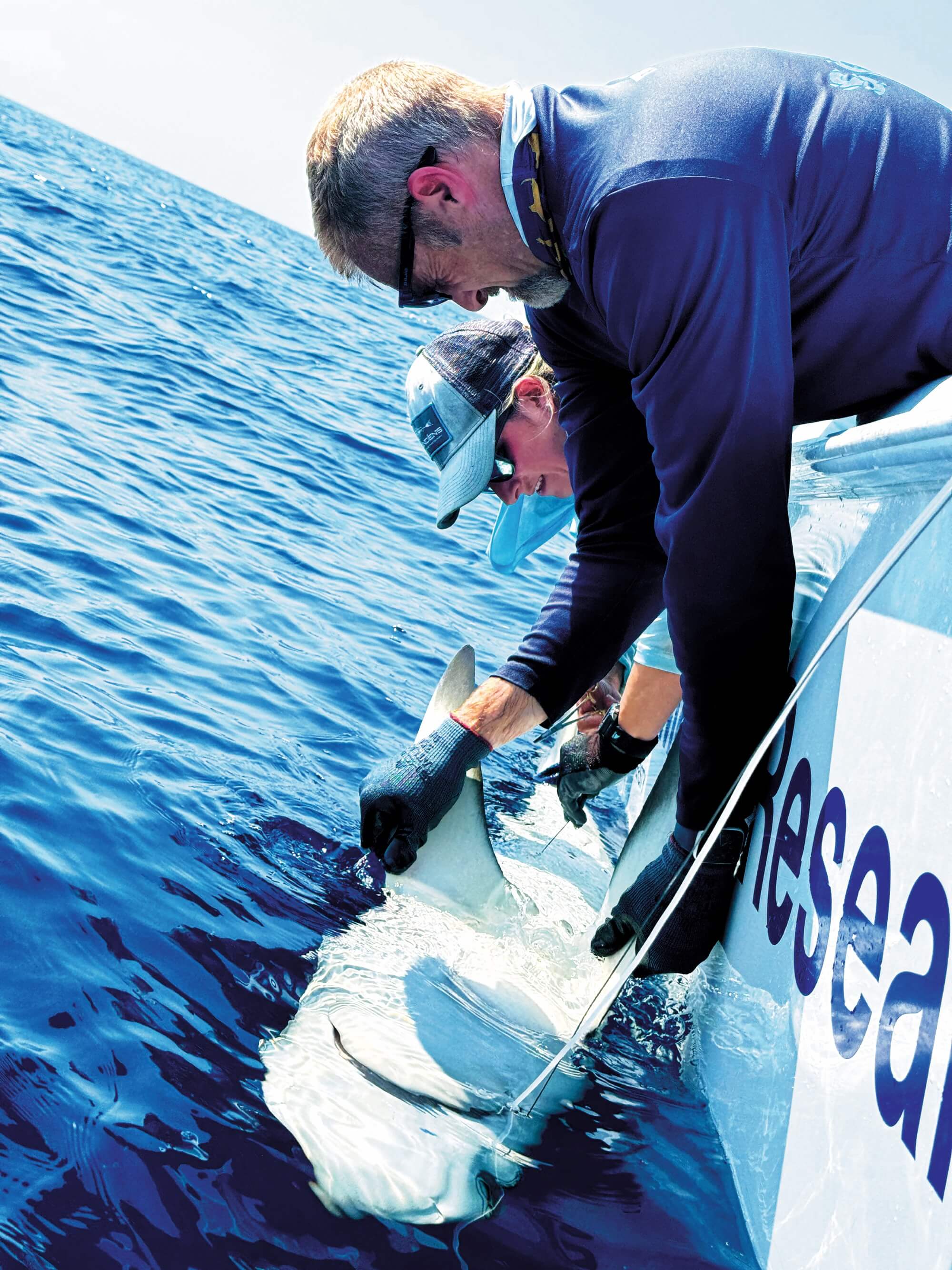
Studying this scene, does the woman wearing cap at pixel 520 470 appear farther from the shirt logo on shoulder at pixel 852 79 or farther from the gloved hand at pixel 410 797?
the shirt logo on shoulder at pixel 852 79

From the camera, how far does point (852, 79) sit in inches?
73.4

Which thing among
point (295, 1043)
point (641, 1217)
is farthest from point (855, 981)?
point (295, 1043)

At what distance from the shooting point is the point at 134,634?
4.06m

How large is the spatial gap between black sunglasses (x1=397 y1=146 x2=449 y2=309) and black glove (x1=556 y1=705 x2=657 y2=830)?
1.35 m

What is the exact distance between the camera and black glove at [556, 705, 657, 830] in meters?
3.15

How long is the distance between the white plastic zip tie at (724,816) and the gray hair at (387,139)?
0.91 meters

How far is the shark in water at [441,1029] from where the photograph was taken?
1968mm

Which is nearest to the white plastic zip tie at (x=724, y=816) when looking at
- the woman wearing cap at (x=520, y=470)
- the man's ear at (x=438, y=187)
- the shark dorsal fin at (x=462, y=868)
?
the shark dorsal fin at (x=462, y=868)

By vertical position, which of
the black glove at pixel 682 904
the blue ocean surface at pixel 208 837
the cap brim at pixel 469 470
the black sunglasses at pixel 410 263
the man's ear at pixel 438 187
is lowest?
the blue ocean surface at pixel 208 837

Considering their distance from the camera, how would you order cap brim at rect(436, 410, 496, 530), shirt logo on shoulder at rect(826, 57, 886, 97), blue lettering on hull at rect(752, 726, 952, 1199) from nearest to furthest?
blue lettering on hull at rect(752, 726, 952, 1199), shirt logo on shoulder at rect(826, 57, 886, 97), cap brim at rect(436, 410, 496, 530)

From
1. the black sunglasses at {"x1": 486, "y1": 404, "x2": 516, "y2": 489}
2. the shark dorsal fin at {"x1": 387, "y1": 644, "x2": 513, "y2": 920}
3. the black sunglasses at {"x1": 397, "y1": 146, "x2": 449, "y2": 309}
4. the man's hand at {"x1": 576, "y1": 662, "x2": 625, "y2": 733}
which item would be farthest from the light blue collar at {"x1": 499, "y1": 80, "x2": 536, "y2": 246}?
the man's hand at {"x1": 576, "y1": 662, "x2": 625, "y2": 733}

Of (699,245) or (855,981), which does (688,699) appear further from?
(699,245)

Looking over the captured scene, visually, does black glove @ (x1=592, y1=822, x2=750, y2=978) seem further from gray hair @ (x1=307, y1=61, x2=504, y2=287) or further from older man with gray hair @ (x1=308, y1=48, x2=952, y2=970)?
gray hair @ (x1=307, y1=61, x2=504, y2=287)

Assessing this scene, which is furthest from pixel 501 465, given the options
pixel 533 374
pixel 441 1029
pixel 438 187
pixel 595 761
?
pixel 441 1029
